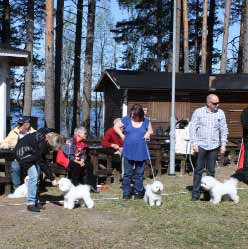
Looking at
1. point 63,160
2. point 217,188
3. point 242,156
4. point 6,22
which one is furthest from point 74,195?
point 6,22

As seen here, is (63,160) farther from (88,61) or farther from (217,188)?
(88,61)

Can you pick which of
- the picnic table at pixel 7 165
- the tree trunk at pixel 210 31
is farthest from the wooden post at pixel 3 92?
the tree trunk at pixel 210 31

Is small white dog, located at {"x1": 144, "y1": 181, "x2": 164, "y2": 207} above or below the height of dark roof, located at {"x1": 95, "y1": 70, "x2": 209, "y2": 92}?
below

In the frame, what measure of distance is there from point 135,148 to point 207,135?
1179 millimetres

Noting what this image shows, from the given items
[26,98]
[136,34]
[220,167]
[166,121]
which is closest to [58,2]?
[26,98]

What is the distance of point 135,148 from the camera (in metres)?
8.76

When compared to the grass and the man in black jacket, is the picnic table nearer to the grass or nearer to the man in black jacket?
the grass

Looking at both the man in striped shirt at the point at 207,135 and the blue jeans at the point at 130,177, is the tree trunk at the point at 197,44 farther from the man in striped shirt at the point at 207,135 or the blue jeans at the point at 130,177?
the blue jeans at the point at 130,177

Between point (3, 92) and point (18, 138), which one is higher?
point (3, 92)

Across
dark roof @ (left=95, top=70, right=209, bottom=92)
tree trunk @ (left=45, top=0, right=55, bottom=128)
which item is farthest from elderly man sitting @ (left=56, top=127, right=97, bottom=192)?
dark roof @ (left=95, top=70, right=209, bottom=92)

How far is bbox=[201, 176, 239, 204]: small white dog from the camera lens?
841 centimetres

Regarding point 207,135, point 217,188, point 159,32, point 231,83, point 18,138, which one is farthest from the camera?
point 159,32

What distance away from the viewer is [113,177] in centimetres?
1116

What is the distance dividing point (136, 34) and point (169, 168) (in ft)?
78.7
